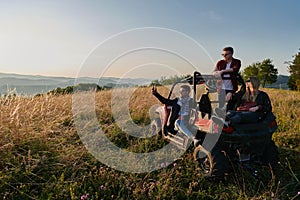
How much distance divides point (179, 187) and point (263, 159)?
1449 millimetres

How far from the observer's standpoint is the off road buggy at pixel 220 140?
3088 millimetres

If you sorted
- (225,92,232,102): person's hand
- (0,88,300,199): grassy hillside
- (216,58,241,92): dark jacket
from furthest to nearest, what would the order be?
1. (216,58,241,92): dark jacket
2. (225,92,232,102): person's hand
3. (0,88,300,199): grassy hillside

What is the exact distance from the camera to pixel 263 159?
358cm

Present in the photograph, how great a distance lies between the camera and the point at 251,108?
11.6ft

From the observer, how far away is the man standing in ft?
13.1

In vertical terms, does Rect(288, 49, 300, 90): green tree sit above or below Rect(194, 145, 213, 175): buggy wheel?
above

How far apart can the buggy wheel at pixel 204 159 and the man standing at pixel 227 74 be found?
924 millimetres

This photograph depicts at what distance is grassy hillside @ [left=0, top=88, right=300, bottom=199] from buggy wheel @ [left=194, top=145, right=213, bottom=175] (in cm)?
13

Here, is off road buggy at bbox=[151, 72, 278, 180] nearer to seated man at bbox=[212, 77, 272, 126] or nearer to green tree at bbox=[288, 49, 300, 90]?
seated man at bbox=[212, 77, 272, 126]

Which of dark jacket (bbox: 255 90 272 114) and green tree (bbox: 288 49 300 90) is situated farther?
green tree (bbox: 288 49 300 90)

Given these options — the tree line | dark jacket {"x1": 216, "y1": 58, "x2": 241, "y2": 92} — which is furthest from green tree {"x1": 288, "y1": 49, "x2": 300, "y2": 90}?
dark jacket {"x1": 216, "y1": 58, "x2": 241, "y2": 92}

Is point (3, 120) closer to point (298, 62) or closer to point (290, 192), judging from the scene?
point (290, 192)

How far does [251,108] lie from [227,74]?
2.78 feet

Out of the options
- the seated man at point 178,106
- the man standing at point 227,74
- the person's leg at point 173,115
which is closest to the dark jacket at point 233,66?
the man standing at point 227,74
